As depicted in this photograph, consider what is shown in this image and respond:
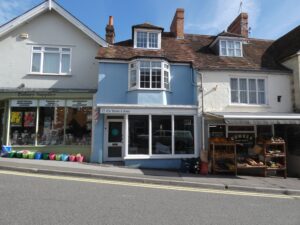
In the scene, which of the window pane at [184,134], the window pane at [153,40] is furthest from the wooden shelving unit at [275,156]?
the window pane at [153,40]

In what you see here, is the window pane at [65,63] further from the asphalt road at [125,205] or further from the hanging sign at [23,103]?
the asphalt road at [125,205]

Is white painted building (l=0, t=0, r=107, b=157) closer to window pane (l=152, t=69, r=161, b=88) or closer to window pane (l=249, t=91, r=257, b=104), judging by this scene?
window pane (l=152, t=69, r=161, b=88)

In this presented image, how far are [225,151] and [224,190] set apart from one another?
3710mm

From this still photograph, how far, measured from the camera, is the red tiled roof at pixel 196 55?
14672 millimetres

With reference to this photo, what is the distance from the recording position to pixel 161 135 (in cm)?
1355

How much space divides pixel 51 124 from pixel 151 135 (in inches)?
227

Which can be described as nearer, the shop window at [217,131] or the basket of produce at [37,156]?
the basket of produce at [37,156]

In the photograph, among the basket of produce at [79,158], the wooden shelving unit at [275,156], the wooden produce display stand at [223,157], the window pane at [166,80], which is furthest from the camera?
the window pane at [166,80]

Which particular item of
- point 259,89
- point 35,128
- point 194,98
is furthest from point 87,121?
point 259,89

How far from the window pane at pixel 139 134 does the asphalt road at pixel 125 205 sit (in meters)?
4.38

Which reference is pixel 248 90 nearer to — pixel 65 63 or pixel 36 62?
pixel 65 63

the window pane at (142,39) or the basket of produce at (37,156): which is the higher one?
the window pane at (142,39)

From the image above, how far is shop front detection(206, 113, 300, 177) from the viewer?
38.8 feet

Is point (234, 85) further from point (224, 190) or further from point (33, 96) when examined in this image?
point (33, 96)
